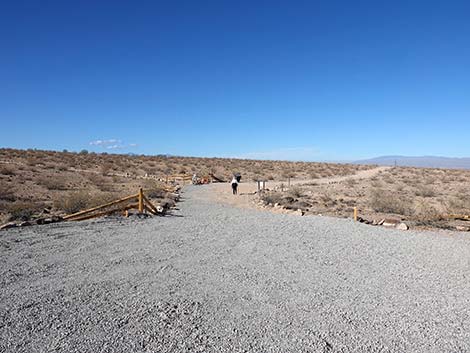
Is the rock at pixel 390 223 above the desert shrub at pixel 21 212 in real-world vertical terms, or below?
below

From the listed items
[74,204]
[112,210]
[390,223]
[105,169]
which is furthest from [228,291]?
[105,169]

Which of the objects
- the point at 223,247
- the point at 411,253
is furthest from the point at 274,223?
the point at 411,253

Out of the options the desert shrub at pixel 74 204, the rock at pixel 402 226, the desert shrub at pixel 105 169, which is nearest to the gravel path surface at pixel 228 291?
the rock at pixel 402 226

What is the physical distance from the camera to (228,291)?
723 cm

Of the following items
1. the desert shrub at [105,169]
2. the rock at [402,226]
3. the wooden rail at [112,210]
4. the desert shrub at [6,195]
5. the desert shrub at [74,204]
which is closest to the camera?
the wooden rail at [112,210]

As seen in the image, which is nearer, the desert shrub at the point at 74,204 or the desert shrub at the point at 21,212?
the desert shrub at the point at 21,212

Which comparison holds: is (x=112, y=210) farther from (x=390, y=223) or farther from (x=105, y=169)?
(x=105, y=169)

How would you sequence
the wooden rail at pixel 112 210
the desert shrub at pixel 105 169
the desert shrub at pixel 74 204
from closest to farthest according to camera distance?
the wooden rail at pixel 112 210, the desert shrub at pixel 74 204, the desert shrub at pixel 105 169

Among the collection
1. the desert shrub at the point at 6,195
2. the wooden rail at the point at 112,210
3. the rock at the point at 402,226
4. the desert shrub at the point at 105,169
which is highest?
→ the desert shrub at the point at 105,169

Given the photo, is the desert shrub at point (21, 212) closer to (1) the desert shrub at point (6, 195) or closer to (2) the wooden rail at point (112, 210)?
(2) the wooden rail at point (112, 210)

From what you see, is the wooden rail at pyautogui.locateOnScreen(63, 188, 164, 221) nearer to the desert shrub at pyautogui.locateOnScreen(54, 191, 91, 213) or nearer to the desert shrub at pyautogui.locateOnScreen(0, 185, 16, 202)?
the desert shrub at pyautogui.locateOnScreen(54, 191, 91, 213)

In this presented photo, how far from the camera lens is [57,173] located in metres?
34.6

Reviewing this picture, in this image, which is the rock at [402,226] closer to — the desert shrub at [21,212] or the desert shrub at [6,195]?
the desert shrub at [21,212]

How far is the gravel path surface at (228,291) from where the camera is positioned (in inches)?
211
